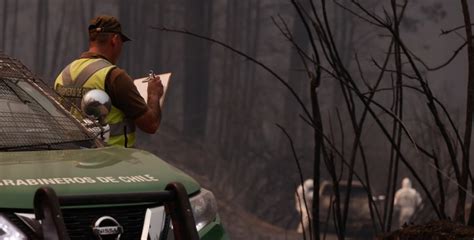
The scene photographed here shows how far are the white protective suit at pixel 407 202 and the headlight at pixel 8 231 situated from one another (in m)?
14.2

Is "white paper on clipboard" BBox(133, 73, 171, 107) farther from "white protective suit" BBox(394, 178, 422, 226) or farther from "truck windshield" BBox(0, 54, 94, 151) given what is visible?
"white protective suit" BBox(394, 178, 422, 226)

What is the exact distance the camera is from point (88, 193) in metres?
4.91

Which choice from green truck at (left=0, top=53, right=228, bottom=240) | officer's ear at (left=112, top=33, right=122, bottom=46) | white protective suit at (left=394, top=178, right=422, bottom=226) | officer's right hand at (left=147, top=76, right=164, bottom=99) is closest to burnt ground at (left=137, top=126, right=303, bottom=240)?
white protective suit at (left=394, top=178, right=422, bottom=226)

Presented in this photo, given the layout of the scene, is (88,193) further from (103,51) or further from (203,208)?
(103,51)

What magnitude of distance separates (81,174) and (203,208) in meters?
0.57

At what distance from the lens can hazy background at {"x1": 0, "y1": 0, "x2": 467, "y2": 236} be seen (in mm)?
22297

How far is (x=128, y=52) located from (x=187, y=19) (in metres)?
1.19

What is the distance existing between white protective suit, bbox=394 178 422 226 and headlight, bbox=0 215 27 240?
46.5ft

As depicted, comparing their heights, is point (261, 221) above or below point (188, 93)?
below

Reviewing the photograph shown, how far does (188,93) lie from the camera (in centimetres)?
2323

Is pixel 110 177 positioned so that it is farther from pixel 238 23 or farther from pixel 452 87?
pixel 238 23

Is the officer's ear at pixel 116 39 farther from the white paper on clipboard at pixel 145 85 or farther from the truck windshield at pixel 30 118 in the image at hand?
the truck windshield at pixel 30 118

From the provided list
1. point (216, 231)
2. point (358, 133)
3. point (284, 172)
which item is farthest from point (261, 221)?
point (216, 231)

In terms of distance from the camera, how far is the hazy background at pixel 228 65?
22.3 metres
